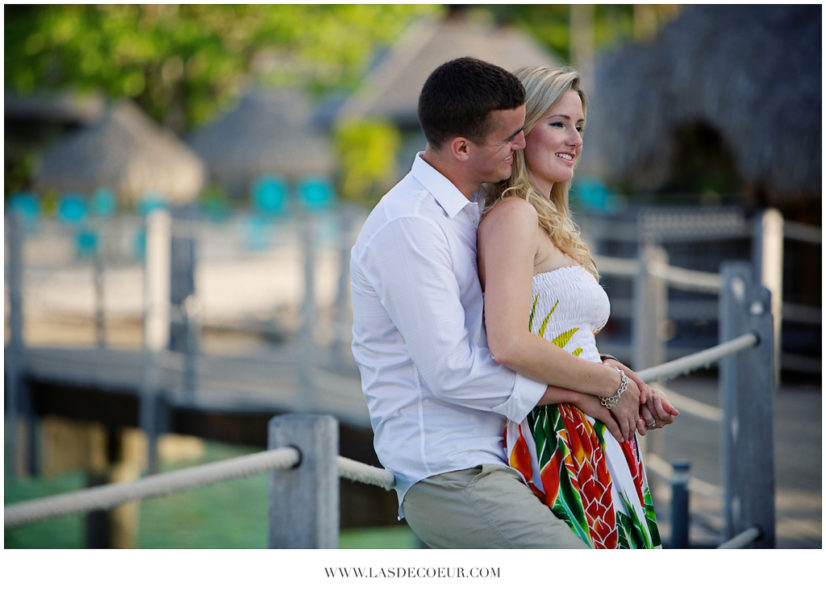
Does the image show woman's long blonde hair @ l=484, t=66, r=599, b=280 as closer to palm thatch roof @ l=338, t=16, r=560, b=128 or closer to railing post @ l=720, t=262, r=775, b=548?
railing post @ l=720, t=262, r=775, b=548

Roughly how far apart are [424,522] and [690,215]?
684 centimetres

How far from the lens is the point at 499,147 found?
1.78 m

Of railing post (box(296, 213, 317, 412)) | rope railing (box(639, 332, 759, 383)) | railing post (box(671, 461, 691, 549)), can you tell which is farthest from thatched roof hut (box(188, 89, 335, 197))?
rope railing (box(639, 332, 759, 383))

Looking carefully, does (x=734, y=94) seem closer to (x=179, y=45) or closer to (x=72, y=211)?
(x=72, y=211)

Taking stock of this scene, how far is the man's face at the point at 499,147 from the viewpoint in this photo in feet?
5.78

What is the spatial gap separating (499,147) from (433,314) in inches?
12.7

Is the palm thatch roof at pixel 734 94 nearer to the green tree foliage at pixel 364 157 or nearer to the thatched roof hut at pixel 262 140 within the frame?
the thatched roof hut at pixel 262 140

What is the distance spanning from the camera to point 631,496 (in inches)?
75.4

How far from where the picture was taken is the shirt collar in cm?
177

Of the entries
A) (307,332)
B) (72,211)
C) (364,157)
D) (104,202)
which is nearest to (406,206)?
(307,332)

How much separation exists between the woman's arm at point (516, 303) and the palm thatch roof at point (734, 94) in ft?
20.9
